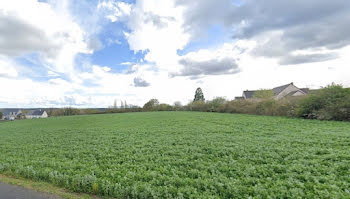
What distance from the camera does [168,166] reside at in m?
4.15

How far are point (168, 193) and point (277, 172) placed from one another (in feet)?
8.64

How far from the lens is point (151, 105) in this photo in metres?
42.5

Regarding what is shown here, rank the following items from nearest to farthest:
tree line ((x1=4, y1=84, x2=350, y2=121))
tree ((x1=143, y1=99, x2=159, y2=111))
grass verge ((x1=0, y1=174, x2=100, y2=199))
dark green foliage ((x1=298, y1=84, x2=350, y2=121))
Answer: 1. grass verge ((x1=0, y1=174, x2=100, y2=199))
2. dark green foliage ((x1=298, y1=84, x2=350, y2=121))
3. tree line ((x1=4, y1=84, x2=350, y2=121))
4. tree ((x1=143, y1=99, x2=159, y2=111))

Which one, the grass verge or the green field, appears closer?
the green field

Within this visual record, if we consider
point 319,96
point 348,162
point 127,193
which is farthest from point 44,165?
point 319,96

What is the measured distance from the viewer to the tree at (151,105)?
41969 millimetres

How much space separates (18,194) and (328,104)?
17.7m

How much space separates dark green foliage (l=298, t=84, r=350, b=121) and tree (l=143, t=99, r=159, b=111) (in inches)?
1302

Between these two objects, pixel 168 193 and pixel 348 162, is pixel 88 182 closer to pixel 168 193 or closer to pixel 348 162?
pixel 168 193

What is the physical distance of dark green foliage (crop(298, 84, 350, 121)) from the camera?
11000 mm

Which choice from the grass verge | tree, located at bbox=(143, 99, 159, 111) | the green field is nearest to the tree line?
the green field

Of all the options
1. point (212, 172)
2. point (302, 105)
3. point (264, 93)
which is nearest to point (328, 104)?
point (302, 105)

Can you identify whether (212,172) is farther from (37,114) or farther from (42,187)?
(37,114)

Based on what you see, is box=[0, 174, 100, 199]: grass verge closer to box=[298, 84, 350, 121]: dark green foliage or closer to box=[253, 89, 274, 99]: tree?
box=[298, 84, 350, 121]: dark green foliage
